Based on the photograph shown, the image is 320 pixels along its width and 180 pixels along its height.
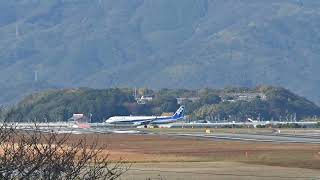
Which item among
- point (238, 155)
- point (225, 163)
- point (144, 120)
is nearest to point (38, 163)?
point (225, 163)

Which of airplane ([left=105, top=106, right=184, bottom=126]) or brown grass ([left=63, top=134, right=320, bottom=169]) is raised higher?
airplane ([left=105, top=106, right=184, bottom=126])

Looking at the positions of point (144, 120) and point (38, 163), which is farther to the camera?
point (144, 120)

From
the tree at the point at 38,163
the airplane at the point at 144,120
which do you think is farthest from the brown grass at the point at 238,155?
the airplane at the point at 144,120

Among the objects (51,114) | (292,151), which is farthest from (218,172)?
(51,114)

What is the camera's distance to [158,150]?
62.1 m

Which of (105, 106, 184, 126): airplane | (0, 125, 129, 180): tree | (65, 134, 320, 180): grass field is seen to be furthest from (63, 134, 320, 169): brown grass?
(105, 106, 184, 126): airplane

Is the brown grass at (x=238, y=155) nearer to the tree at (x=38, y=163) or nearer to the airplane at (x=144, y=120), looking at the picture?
the tree at (x=38, y=163)

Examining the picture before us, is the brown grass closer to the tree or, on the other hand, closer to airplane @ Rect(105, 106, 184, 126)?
the tree

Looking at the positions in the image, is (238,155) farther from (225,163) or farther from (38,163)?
(38,163)

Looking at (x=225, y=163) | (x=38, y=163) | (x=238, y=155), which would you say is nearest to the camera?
(x=38, y=163)

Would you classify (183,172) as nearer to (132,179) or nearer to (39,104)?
(132,179)

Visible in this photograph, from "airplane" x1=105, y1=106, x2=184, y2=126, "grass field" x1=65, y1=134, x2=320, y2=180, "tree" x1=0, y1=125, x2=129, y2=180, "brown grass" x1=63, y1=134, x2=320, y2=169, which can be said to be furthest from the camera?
"airplane" x1=105, y1=106, x2=184, y2=126

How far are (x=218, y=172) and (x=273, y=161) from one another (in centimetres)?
885

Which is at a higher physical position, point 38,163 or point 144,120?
point 144,120
